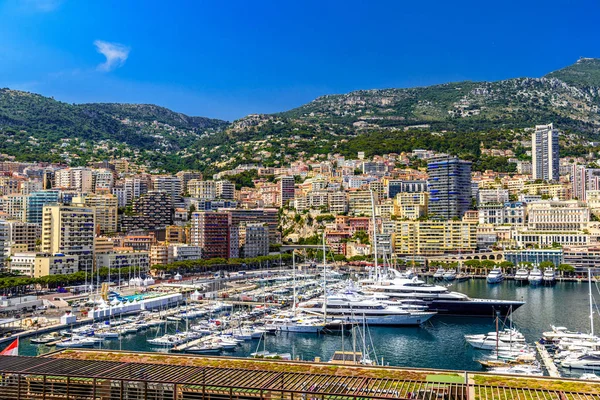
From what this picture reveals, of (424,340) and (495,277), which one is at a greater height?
(495,277)

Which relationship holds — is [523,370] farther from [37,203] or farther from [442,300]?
[37,203]

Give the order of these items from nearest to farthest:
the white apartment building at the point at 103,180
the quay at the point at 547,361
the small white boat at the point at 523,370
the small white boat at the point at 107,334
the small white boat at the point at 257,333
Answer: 1. the small white boat at the point at 523,370
2. the quay at the point at 547,361
3. the small white boat at the point at 107,334
4. the small white boat at the point at 257,333
5. the white apartment building at the point at 103,180

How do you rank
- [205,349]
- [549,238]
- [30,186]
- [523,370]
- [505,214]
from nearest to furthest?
[523,370]
[205,349]
[549,238]
[505,214]
[30,186]

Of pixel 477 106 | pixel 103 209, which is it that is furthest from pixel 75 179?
pixel 477 106

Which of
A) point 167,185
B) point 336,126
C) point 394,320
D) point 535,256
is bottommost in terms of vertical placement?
point 394,320

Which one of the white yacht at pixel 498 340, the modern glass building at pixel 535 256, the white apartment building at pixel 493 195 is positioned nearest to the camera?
the white yacht at pixel 498 340

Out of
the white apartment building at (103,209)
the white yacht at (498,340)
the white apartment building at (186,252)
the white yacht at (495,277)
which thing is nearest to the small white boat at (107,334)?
the white yacht at (498,340)

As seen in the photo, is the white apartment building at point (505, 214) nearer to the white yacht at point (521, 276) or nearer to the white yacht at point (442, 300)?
the white yacht at point (521, 276)
